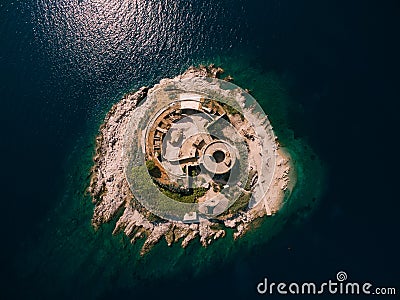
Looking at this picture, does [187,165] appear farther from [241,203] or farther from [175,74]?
[175,74]

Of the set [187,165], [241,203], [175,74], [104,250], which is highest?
[175,74]

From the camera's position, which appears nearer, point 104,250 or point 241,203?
point 104,250

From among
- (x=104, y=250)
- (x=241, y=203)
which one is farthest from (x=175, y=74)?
(x=104, y=250)

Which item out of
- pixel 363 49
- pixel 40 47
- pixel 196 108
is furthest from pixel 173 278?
pixel 363 49

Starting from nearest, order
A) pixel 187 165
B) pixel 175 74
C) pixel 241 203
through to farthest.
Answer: pixel 187 165 < pixel 241 203 < pixel 175 74

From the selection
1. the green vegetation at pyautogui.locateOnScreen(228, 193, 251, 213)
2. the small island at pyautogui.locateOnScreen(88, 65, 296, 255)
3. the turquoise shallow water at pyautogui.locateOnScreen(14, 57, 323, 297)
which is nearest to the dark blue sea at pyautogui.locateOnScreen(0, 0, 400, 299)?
the turquoise shallow water at pyautogui.locateOnScreen(14, 57, 323, 297)

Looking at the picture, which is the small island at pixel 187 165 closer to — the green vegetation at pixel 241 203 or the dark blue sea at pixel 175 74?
the green vegetation at pixel 241 203

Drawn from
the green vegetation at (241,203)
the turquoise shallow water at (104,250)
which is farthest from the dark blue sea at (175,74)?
the green vegetation at (241,203)

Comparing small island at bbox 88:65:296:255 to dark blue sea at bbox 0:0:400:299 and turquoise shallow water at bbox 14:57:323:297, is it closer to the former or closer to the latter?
turquoise shallow water at bbox 14:57:323:297
